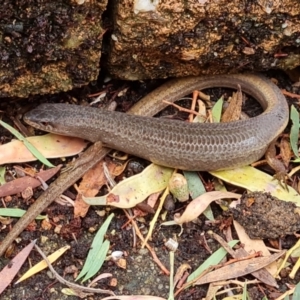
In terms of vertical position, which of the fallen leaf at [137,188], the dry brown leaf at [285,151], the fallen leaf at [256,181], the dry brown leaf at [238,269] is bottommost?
the dry brown leaf at [238,269]

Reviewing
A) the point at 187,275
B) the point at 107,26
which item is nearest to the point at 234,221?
the point at 187,275

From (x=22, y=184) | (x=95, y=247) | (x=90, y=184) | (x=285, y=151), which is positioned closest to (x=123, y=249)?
(x=95, y=247)

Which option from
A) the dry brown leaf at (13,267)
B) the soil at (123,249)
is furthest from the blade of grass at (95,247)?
the dry brown leaf at (13,267)

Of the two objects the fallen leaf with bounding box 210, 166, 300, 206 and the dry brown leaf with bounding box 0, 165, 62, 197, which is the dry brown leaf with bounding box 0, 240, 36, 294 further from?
the fallen leaf with bounding box 210, 166, 300, 206

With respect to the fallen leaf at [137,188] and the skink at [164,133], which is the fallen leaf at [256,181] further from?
the fallen leaf at [137,188]

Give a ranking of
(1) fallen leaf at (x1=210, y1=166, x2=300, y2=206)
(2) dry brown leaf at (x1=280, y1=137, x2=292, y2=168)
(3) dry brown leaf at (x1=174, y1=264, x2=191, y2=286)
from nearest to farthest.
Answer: (3) dry brown leaf at (x1=174, y1=264, x2=191, y2=286) → (1) fallen leaf at (x1=210, y1=166, x2=300, y2=206) → (2) dry brown leaf at (x1=280, y1=137, x2=292, y2=168)

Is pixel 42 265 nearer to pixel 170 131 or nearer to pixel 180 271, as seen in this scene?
pixel 180 271

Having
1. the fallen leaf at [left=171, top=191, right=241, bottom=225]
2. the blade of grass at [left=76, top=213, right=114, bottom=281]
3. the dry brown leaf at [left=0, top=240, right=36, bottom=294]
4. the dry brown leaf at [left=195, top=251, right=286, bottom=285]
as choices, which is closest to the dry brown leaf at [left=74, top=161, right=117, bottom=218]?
the blade of grass at [left=76, top=213, right=114, bottom=281]

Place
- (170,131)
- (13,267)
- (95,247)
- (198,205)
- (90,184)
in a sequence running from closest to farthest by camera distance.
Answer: (13,267)
(95,247)
(198,205)
(90,184)
(170,131)
